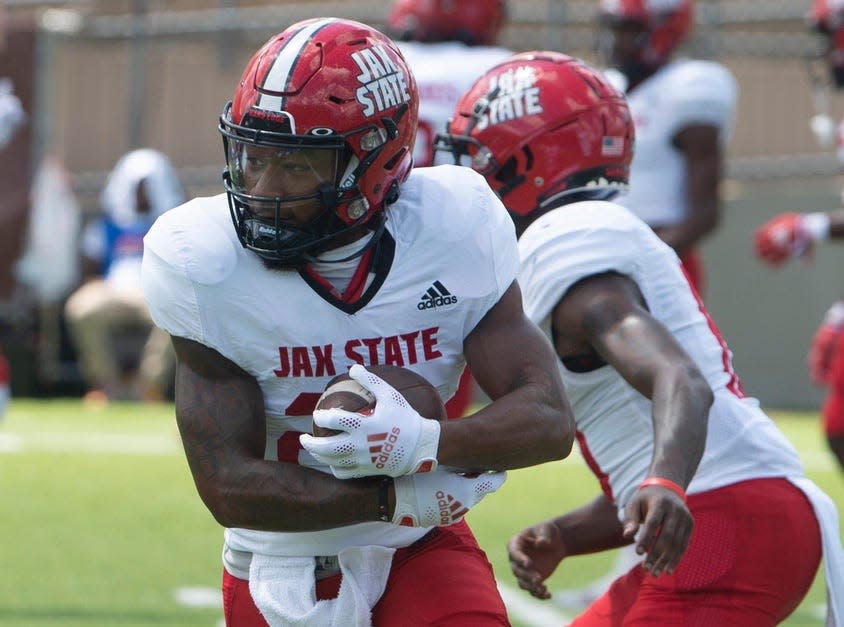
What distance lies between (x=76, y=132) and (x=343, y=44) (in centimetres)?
1132

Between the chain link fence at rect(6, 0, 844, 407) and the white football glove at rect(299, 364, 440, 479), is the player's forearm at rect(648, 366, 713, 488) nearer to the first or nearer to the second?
the white football glove at rect(299, 364, 440, 479)

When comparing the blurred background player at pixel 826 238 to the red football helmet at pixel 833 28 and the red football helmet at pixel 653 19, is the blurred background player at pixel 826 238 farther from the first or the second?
the red football helmet at pixel 653 19

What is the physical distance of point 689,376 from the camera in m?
2.91

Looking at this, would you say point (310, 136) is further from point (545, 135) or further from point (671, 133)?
point (671, 133)

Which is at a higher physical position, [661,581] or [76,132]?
[661,581]

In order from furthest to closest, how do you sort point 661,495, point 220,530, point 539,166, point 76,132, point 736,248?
point 76,132
point 736,248
point 220,530
point 539,166
point 661,495

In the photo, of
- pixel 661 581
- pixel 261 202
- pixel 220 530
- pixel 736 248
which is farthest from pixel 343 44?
pixel 736 248

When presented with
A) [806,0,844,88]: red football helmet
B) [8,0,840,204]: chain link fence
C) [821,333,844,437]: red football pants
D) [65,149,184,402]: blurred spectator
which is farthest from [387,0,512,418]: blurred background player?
[8,0,840,204]: chain link fence

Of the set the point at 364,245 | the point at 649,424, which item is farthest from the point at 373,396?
the point at 649,424

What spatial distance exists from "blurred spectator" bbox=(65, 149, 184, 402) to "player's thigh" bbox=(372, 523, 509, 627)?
27.4 feet

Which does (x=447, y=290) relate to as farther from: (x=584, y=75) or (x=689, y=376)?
(x=584, y=75)

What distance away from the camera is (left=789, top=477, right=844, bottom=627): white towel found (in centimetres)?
317

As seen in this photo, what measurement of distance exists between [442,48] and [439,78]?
0.29m

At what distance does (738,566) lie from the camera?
10.1 ft
